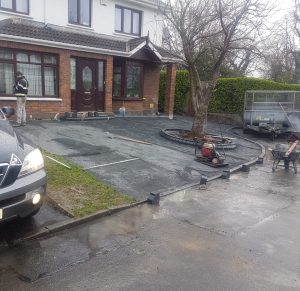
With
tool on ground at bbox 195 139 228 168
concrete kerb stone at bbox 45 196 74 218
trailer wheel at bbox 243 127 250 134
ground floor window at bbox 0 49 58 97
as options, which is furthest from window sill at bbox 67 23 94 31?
concrete kerb stone at bbox 45 196 74 218

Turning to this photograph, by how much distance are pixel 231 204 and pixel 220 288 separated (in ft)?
10.0

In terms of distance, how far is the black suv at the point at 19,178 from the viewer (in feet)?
13.2

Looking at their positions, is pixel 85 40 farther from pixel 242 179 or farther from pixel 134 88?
pixel 242 179

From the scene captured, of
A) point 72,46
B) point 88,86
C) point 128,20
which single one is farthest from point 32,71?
point 128,20

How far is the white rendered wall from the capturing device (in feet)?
50.0

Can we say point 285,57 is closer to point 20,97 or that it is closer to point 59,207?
point 20,97

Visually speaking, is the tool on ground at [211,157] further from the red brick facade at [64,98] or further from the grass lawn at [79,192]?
the red brick facade at [64,98]

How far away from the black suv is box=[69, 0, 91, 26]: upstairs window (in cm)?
1333

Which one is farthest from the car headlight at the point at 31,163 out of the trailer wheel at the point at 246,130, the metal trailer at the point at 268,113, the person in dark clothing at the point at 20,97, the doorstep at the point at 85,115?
the trailer wheel at the point at 246,130

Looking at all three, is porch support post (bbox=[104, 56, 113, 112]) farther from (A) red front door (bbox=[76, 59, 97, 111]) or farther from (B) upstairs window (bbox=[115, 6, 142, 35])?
(B) upstairs window (bbox=[115, 6, 142, 35])

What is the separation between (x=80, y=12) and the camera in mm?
16859

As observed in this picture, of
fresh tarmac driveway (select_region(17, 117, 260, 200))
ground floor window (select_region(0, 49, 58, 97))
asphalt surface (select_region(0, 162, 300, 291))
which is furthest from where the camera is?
ground floor window (select_region(0, 49, 58, 97))

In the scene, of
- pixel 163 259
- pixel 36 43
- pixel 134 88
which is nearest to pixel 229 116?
pixel 134 88

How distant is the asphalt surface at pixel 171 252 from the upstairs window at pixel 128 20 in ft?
46.3
